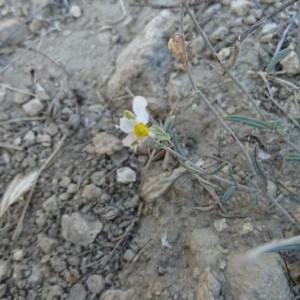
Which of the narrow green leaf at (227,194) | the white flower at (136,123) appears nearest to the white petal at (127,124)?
the white flower at (136,123)

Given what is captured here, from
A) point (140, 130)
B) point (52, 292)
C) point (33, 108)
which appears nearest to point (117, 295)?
point (52, 292)

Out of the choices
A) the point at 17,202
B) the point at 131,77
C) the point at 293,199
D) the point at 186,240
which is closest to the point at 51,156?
the point at 17,202

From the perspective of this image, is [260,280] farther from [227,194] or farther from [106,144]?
[106,144]

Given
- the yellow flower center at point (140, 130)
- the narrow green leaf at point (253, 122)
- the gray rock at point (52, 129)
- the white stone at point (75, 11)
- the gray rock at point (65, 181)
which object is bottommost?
the gray rock at point (65, 181)

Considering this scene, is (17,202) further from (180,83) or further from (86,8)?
(86,8)

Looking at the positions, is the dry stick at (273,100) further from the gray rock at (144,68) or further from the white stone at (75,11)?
the white stone at (75,11)

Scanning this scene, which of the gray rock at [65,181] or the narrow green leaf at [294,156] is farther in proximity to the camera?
the gray rock at [65,181]

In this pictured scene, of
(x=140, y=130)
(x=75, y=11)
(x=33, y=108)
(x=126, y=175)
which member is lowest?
(x=126, y=175)
